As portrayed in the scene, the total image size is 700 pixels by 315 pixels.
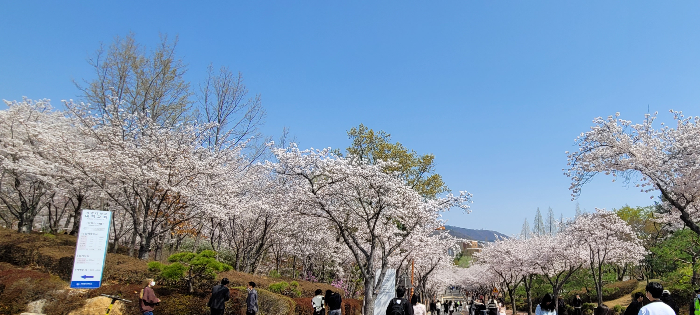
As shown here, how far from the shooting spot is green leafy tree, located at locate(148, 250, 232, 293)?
35.7 feet

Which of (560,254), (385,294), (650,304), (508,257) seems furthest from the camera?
(508,257)

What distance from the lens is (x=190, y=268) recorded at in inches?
451

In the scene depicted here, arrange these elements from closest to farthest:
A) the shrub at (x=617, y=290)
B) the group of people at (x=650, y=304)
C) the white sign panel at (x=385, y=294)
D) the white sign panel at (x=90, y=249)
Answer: the group of people at (x=650, y=304) < the white sign panel at (x=90, y=249) < the white sign panel at (x=385, y=294) < the shrub at (x=617, y=290)

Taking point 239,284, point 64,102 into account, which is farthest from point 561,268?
point 64,102

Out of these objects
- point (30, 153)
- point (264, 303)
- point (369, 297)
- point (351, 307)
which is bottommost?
point (351, 307)

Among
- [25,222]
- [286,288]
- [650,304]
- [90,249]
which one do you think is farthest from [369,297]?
[25,222]

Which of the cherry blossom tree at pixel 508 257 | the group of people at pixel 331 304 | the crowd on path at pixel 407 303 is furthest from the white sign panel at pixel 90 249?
the cherry blossom tree at pixel 508 257

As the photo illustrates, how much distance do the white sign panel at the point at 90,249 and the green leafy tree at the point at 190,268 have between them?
2.40 meters

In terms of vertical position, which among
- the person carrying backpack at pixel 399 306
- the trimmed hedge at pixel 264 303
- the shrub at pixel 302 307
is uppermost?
the person carrying backpack at pixel 399 306

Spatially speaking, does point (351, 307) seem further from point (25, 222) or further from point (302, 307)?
point (25, 222)

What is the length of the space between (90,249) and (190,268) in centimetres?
331

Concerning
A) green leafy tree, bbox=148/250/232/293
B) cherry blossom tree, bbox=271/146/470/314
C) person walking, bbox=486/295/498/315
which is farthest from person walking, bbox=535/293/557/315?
green leafy tree, bbox=148/250/232/293

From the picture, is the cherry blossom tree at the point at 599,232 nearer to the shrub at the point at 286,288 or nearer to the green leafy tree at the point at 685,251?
the green leafy tree at the point at 685,251

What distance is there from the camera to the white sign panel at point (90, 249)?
8.38m
